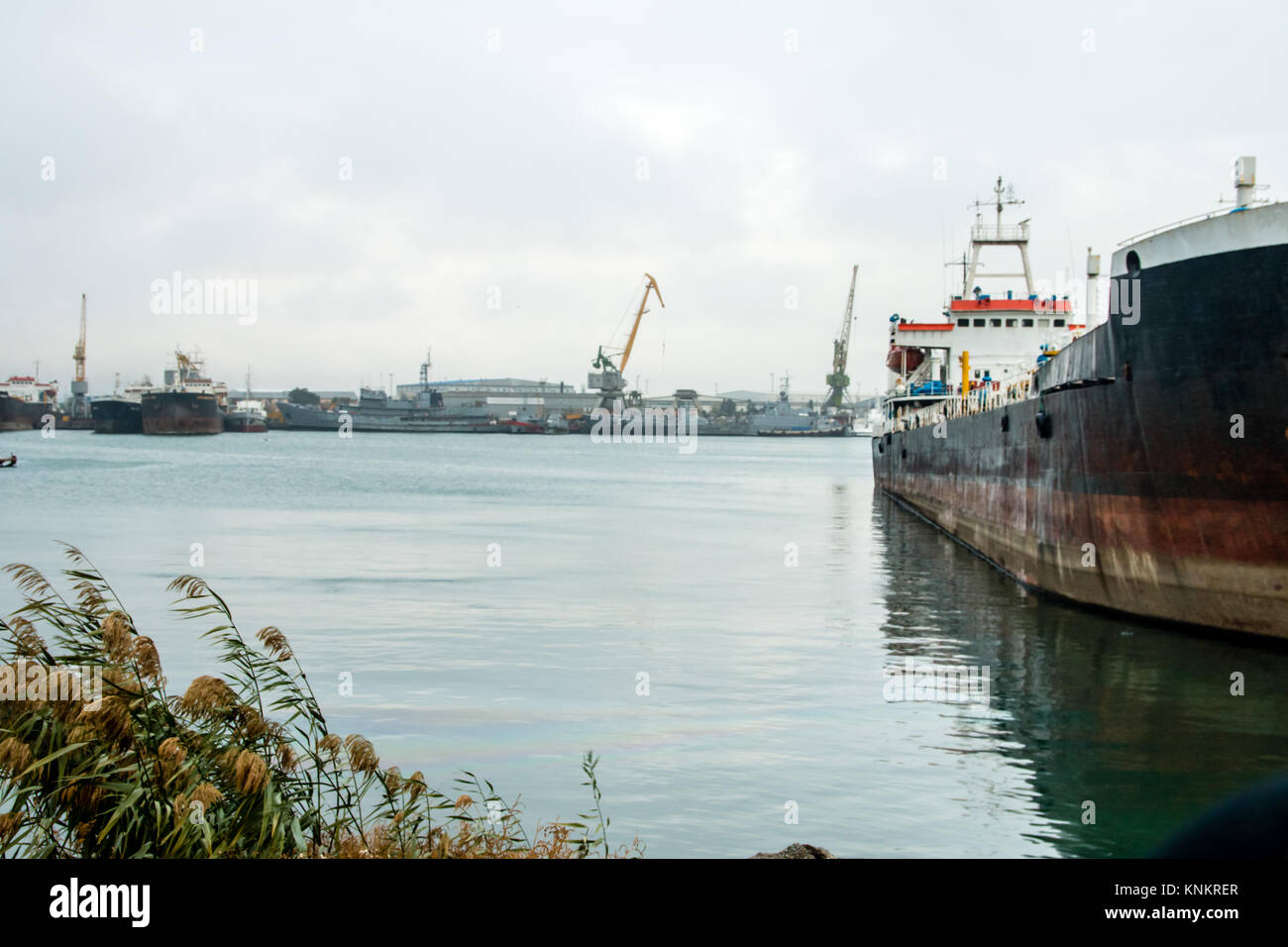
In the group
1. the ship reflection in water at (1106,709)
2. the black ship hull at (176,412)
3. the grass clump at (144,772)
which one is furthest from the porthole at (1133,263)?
the black ship hull at (176,412)

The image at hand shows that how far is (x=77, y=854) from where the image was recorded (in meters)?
6.91

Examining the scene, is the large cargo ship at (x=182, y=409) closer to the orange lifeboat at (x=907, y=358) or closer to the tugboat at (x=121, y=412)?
the tugboat at (x=121, y=412)

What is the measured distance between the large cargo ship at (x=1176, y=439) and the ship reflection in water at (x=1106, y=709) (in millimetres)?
862

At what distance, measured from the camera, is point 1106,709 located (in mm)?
15078

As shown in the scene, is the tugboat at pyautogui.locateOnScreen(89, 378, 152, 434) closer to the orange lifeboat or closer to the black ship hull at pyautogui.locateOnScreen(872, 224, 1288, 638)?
the orange lifeboat

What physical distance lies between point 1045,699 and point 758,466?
9487cm

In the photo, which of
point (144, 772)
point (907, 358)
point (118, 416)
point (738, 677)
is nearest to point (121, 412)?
point (118, 416)

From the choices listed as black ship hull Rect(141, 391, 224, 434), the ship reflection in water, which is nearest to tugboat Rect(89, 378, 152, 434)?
black ship hull Rect(141, 391, 224, 434)

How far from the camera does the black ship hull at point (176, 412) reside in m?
161

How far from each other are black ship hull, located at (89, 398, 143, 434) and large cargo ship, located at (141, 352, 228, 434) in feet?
12.9
